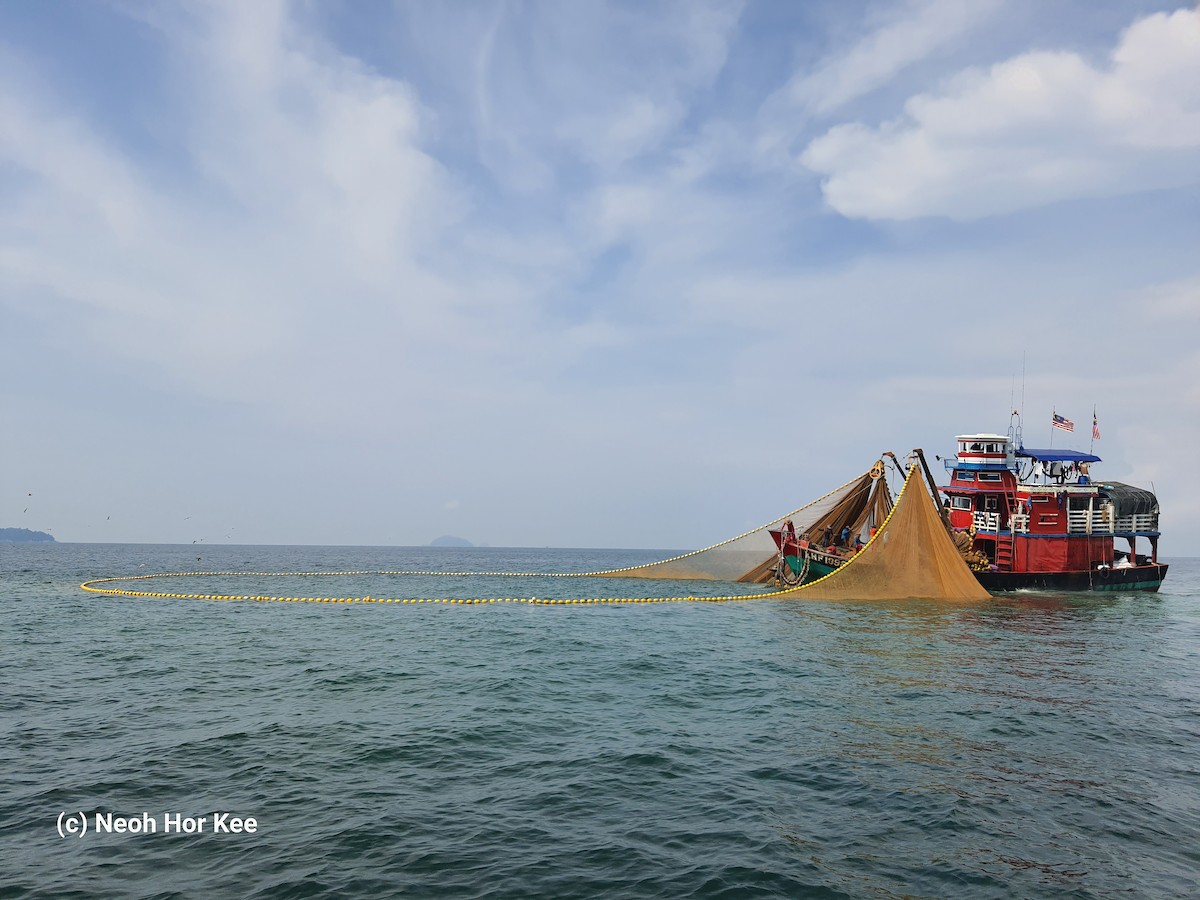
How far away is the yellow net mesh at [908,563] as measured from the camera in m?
34.8

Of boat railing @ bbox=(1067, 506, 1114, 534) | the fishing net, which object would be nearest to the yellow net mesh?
the fishing net

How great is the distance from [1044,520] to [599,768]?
43531mm

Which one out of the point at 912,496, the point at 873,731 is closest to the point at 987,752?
the point at 873,731

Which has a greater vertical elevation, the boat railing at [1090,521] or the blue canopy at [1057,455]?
the blue canopy at [1057,455]

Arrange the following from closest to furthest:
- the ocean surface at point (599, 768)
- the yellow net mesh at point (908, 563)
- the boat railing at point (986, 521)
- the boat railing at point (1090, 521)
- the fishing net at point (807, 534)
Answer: the ocean surface at point (599, 768), the yellow net mesh at point (908, 563), the fishing net at point (807, 534), the boat railing at point (1090, 521), the boat railing at point (986, 521)

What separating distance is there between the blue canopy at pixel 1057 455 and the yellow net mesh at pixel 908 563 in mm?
17424

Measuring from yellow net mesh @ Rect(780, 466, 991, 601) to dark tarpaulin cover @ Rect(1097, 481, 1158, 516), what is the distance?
62.1 ft

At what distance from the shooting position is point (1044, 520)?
151 ft

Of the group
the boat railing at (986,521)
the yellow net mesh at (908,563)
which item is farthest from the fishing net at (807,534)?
the boat railing at (986,521)

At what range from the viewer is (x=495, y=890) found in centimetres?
898

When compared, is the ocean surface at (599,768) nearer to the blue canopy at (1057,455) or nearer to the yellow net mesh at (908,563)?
the yellow net mesh at (908,563)

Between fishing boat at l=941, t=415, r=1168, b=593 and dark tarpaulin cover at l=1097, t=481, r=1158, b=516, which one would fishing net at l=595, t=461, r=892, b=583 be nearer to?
fishing boat at l=941, t=415, r=1168, b=593

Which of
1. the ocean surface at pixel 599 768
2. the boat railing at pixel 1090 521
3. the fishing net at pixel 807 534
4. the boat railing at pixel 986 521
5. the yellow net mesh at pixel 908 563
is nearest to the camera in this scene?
the ocean surface at pixel 599 768

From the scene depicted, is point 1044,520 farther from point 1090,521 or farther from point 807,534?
point 807,534
